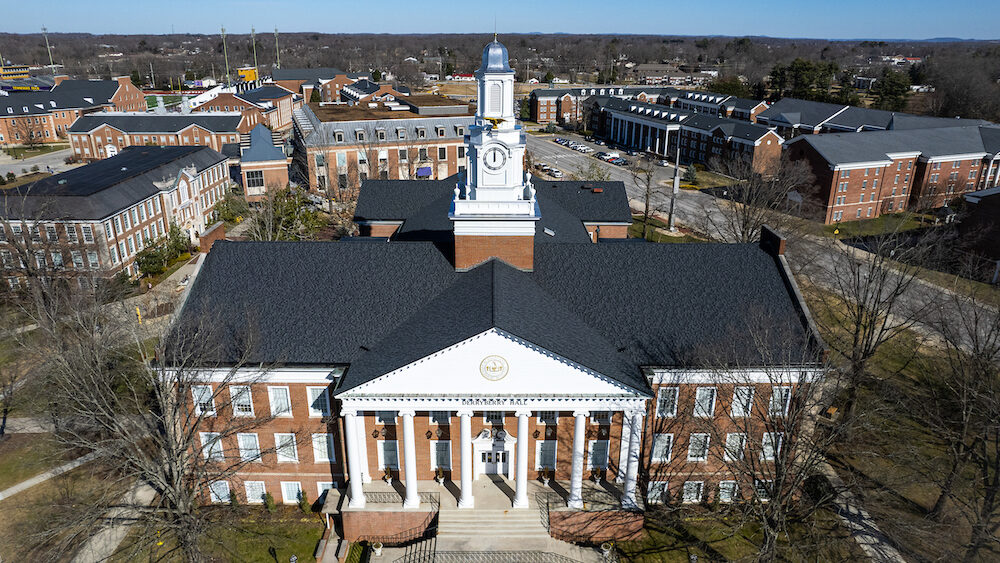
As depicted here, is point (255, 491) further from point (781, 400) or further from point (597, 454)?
point (781, 400)

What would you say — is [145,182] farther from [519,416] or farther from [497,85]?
[519,416]

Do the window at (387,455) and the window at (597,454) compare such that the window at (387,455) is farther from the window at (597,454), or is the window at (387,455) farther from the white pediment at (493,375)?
the window at (597,454)

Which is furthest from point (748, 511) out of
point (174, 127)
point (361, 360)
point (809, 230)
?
point (174, 127)

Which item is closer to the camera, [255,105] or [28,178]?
[28,178]

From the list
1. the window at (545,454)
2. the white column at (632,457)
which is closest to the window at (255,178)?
the window at (545,454)

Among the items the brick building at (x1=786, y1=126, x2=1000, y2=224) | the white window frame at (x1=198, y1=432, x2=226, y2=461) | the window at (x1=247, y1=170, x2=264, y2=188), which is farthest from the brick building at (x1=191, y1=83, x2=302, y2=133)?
the white window frame at (x1=198, y1=432, x2=226, y2=461)

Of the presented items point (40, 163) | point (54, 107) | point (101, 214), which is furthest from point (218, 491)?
point (54, 107)

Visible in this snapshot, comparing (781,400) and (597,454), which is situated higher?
(781,400)
